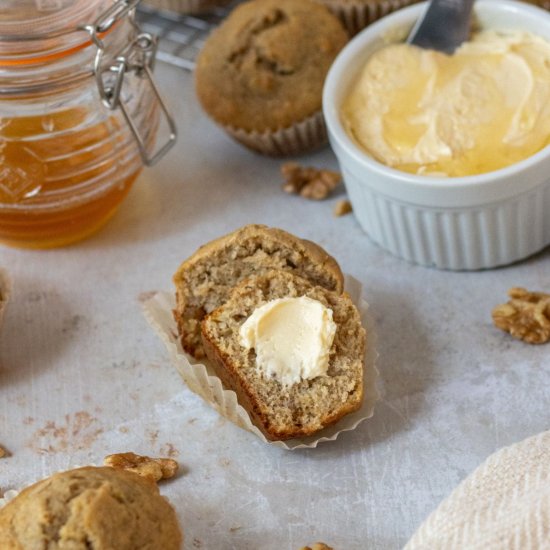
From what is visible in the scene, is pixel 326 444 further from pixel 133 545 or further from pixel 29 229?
pixel 29 229

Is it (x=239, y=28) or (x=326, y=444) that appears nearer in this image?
(x=326, y=444)

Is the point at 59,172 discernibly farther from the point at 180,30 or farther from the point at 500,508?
the point at 500,508

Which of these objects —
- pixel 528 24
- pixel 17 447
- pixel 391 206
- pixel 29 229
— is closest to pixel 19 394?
pixel 17 447

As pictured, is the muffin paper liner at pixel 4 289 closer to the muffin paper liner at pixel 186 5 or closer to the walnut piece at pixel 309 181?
the walnut piece at pixel 309 181

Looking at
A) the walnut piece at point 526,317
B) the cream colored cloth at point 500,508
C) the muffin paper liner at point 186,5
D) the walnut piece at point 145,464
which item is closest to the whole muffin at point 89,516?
the walnut piece at point 145,464

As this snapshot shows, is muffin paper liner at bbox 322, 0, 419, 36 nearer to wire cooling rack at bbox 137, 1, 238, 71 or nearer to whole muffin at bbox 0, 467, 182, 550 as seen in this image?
wire cooling rack at bbox 137, 1, 238, 71

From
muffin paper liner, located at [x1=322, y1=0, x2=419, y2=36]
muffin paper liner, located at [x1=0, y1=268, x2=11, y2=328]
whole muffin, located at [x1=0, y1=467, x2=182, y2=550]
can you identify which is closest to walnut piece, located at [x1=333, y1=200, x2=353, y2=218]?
muffin paper liner, located at [x1=322, y1=0, x2=419, y2=36]
